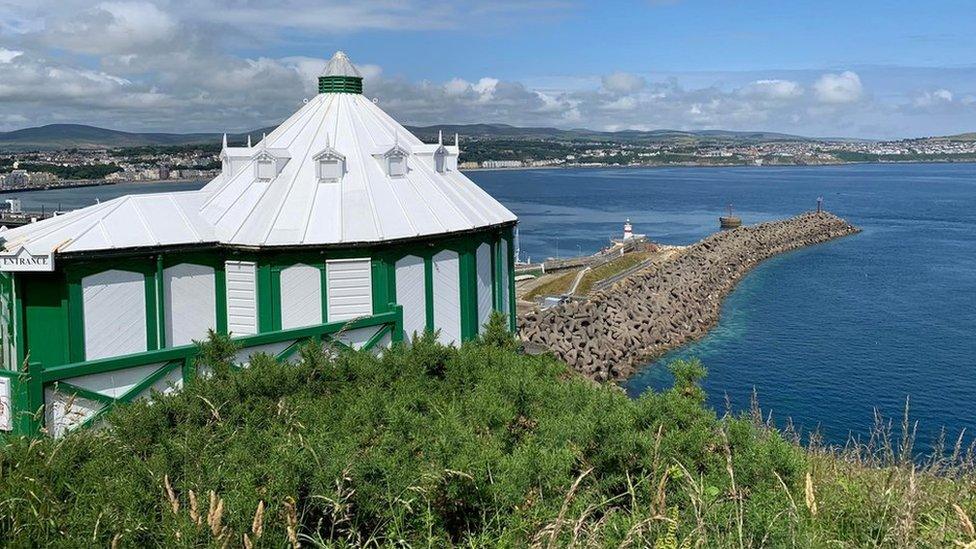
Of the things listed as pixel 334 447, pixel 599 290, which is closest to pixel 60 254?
pixel 334 447

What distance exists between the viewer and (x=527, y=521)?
5730mm

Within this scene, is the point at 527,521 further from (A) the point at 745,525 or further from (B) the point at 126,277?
(B) the point at 126,277

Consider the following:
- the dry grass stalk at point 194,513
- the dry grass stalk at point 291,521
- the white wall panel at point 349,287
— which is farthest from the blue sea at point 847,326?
the white wall panel at point 349,287

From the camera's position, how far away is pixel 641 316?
1528 inches

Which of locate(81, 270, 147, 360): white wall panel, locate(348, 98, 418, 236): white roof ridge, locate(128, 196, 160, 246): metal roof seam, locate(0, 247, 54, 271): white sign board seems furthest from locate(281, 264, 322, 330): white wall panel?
locate(0, 247, 54, 271): white sign board

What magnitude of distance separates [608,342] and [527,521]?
97.4 ft

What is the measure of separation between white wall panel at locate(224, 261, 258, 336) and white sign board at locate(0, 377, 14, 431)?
21.3 ft

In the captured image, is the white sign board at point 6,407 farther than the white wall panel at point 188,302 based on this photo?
No

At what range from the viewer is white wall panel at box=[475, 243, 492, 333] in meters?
17.3

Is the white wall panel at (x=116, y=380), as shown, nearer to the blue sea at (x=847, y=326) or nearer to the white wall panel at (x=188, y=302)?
the white wall panel at (x=188, y=302)

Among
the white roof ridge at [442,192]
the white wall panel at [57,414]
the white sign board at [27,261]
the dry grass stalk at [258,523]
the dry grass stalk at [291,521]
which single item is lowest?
the white wall panel at [57,414]

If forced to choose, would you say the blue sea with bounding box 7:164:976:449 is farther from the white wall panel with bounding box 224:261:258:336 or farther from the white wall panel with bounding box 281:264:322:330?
the white wall panel with bounding box 224:261:258:336

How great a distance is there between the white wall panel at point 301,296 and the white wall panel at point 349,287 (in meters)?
0.22

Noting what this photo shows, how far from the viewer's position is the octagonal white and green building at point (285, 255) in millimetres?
13828
